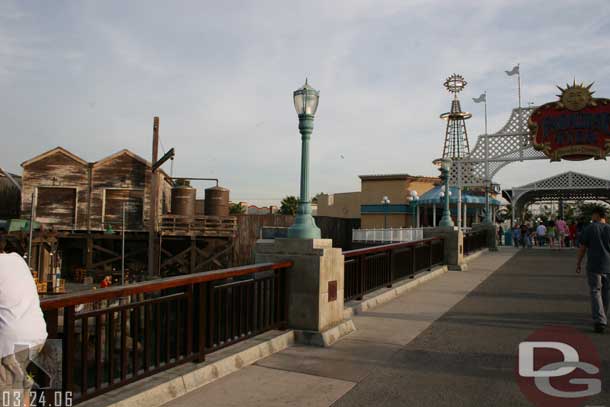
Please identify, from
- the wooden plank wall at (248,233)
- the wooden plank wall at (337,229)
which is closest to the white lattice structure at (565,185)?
the wooden plank wall at (337,229)

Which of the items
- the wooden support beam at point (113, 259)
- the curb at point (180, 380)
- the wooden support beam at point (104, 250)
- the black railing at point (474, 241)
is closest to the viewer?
the curb at point (180, 380)

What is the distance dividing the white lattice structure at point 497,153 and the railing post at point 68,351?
74.9ft

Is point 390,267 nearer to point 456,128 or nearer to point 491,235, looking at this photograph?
point 491,235

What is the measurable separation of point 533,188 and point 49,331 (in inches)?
1520

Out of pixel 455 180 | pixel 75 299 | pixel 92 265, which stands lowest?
pixel 92 265

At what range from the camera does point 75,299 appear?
379cm

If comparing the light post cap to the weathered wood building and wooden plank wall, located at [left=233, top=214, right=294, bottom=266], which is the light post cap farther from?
the weathered wood building

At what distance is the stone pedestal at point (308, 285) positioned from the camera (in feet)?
21.9

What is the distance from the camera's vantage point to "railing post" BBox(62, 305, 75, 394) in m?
3.76

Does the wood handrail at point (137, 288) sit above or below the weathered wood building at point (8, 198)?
below

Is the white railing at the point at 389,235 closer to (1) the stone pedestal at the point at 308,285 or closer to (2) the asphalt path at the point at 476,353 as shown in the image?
(2) the asphalt path at the point at 476,353

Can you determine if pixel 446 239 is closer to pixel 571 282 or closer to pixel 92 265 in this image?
pixel 571 282

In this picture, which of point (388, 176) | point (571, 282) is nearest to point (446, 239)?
point (571, 282)

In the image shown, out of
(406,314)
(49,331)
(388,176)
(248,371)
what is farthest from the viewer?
(388,176)
